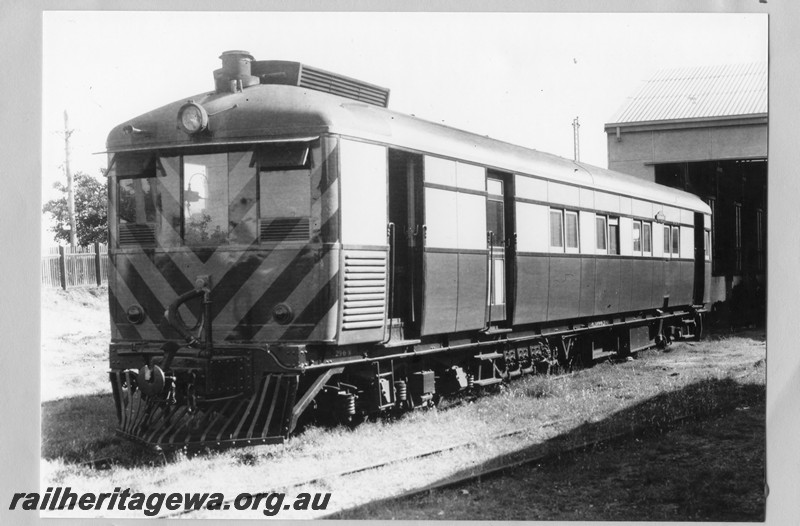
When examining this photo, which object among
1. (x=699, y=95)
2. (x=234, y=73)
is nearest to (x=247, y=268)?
(x=234, y=73)

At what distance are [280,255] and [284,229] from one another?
0.24m

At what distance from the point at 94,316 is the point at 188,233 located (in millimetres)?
1704

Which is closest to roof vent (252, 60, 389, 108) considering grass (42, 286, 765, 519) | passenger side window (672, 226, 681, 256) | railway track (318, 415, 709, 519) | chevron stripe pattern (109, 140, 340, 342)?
chevron stripe pattern (109, 140, 340, 342)

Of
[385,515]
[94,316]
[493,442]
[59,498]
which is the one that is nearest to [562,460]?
[493,442]

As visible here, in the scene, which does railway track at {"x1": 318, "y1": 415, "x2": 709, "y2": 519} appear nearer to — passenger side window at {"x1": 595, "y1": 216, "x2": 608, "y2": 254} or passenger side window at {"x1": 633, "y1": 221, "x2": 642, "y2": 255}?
passenger side window at {"x1": 595, "y1": 216, "x2": 608, "y2": 254}

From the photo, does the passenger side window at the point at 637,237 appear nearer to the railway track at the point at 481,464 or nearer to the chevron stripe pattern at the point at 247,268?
the railway track at the point at 481,464

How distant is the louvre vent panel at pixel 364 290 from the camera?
777cm

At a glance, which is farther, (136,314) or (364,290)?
(136,314)

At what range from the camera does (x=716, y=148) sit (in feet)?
36.4

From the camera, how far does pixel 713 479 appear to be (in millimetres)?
7219

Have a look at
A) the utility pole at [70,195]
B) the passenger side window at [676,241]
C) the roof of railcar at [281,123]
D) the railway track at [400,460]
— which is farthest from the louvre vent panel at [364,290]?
the passenger side window at [676,241]

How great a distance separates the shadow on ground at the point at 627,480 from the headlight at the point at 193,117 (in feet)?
12.1

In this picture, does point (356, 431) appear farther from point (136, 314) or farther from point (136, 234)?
point (136, 234)
